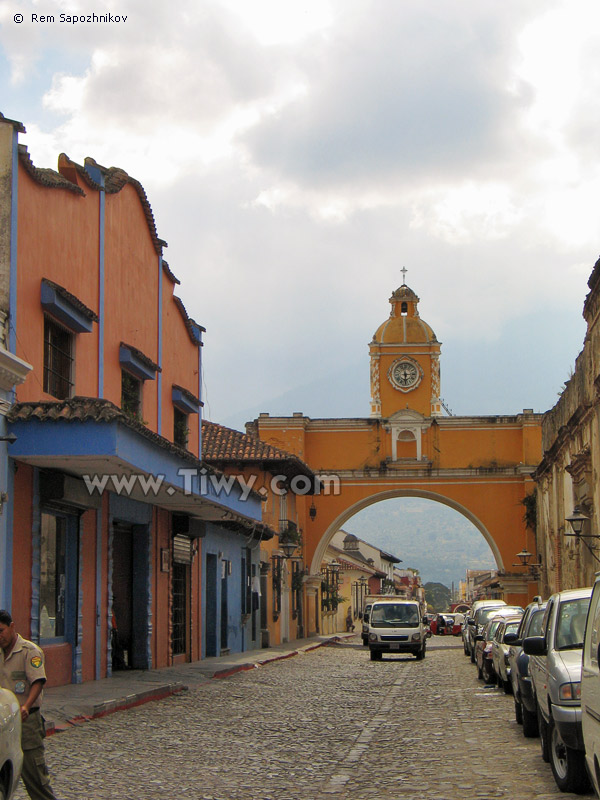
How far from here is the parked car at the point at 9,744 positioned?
6133 millimetres

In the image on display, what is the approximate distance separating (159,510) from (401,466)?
25.7 m

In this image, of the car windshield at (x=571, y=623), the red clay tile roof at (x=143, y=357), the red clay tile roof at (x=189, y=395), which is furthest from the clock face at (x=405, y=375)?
the car windshield at (x=571, y=623)

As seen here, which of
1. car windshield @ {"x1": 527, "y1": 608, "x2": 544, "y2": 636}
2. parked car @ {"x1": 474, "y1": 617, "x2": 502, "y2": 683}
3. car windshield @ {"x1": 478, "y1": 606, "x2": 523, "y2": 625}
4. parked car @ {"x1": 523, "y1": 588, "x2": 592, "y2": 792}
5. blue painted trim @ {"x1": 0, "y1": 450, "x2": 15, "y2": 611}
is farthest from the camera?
car windshield @ {"x1": 478, "y1": 606, "x2": 523, "y2": 625}

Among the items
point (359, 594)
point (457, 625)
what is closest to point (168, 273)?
point (457, 625)

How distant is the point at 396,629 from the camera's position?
2969 cm

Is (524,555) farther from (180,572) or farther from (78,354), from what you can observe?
(78,354)

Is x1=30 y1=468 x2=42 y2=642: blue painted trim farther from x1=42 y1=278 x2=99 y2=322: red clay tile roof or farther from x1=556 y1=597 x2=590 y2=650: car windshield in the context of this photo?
x1=556 y1=597 x2=590 y2=650: car windshield

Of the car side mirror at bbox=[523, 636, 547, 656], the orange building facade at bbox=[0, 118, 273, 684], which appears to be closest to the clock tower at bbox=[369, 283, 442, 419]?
the orange building facade at bbox=[0, 118, 273, 684]

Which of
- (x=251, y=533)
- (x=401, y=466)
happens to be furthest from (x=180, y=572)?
(x=401, y=466)

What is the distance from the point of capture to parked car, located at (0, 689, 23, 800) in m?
6.13

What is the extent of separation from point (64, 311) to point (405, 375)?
34281mm

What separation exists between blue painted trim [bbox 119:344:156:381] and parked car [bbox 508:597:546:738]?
8.48 metres

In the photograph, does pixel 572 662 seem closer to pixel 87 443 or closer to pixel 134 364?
pixel 87 443

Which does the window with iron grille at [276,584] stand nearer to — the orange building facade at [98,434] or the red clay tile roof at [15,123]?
the orange building facade at [98,434]
